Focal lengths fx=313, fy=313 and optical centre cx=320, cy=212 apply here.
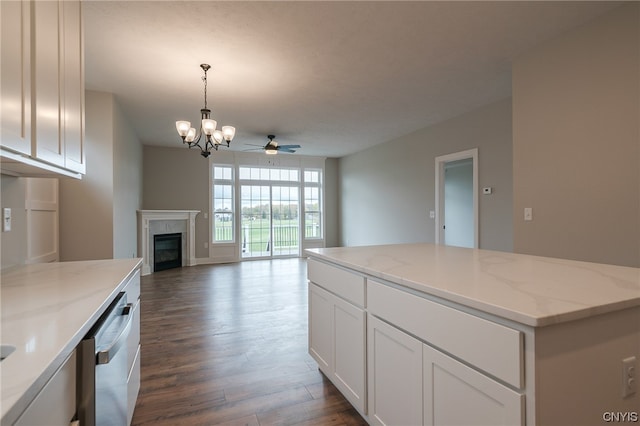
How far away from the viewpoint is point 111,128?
3963 millimetres

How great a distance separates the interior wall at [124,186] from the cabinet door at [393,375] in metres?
3.73

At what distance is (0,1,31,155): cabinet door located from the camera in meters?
1.04

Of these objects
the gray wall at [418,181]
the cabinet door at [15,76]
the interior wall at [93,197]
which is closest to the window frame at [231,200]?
the gray wall at [418,181]

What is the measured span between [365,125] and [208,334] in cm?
412

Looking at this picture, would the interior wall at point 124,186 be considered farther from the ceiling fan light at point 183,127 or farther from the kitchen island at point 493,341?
the kitchen island at point 493,341

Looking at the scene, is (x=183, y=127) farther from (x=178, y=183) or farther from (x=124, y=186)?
(x=178, y=183)

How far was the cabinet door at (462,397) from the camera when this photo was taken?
941 millimetres

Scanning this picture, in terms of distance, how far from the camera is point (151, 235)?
21.3 ft

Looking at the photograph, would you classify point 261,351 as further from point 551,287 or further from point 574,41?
point 574,41

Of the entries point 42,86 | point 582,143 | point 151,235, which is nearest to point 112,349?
point 42,86

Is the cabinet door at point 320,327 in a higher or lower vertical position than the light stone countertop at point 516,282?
lower

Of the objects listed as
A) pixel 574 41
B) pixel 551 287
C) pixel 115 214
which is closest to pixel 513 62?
pixel 574 41

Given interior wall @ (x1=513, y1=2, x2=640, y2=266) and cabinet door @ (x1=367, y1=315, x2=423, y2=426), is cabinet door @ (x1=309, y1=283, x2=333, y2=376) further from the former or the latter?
interior wall @ (x1=513, y1=2, x2=640, y2=266)

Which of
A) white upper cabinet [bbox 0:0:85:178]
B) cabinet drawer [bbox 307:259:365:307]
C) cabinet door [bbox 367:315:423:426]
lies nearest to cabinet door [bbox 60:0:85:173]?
white upper cabinet [bbox 0:0:85:178]
